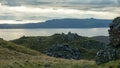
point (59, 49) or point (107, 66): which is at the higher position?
point (107, 66)

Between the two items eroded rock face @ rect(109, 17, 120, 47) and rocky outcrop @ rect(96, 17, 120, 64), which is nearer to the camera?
rocky outcrop @ rect(96, 17, 120, 64)

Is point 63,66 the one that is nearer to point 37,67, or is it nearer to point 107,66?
point 37,67

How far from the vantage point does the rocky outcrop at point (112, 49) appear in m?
55.9

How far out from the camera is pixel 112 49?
188ft

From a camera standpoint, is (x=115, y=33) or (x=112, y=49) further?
(x=115, y=33)

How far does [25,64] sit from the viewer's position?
56719mm

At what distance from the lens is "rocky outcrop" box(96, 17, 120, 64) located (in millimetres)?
55912

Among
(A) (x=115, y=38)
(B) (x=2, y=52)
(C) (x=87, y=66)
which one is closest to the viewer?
(C) (x=87, y=66)

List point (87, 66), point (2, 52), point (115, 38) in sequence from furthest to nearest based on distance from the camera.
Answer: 1. point (2, 52)
2. point (115, 38)
3. point (87, 66)

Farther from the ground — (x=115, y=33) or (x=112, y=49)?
(x=115, y=33)

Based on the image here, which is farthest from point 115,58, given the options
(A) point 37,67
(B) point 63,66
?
(A) point 37,67

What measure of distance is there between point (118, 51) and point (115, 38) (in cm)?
410

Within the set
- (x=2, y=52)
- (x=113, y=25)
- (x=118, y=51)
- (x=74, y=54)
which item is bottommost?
(x=74, y=54)

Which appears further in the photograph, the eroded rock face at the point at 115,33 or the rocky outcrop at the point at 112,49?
the eroded rock face at the point at 115,33
